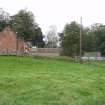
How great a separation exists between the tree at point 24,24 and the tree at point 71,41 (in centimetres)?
969

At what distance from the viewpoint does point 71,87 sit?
16328mm

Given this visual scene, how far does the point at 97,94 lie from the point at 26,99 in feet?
11.4

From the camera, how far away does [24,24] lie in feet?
282

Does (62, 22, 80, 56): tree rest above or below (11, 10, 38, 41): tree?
below

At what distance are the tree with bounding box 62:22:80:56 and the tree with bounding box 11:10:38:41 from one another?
9.69 m

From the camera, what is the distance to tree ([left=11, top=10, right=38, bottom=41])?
84.7 metres

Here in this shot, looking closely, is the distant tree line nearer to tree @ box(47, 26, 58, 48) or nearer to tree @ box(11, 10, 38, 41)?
tree @ box(11, 10, 38, 41)

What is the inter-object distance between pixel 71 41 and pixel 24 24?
13.9m

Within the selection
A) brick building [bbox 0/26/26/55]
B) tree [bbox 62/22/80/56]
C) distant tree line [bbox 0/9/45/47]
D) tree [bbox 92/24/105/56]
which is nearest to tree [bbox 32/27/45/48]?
distant tree line [bbox 0/9/45/47]

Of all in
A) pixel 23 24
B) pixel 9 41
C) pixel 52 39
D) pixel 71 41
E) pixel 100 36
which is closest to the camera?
pixel 9 41

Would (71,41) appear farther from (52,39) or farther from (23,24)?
(52,39)

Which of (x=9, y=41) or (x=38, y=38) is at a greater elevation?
(x=38, y=38)

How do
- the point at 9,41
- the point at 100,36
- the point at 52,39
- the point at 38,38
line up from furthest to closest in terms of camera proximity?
the point at 52,39
the point at 38,38
the point at 100,36
the point at 9,41

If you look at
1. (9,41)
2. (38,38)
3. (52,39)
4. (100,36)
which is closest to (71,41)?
(9,41)
